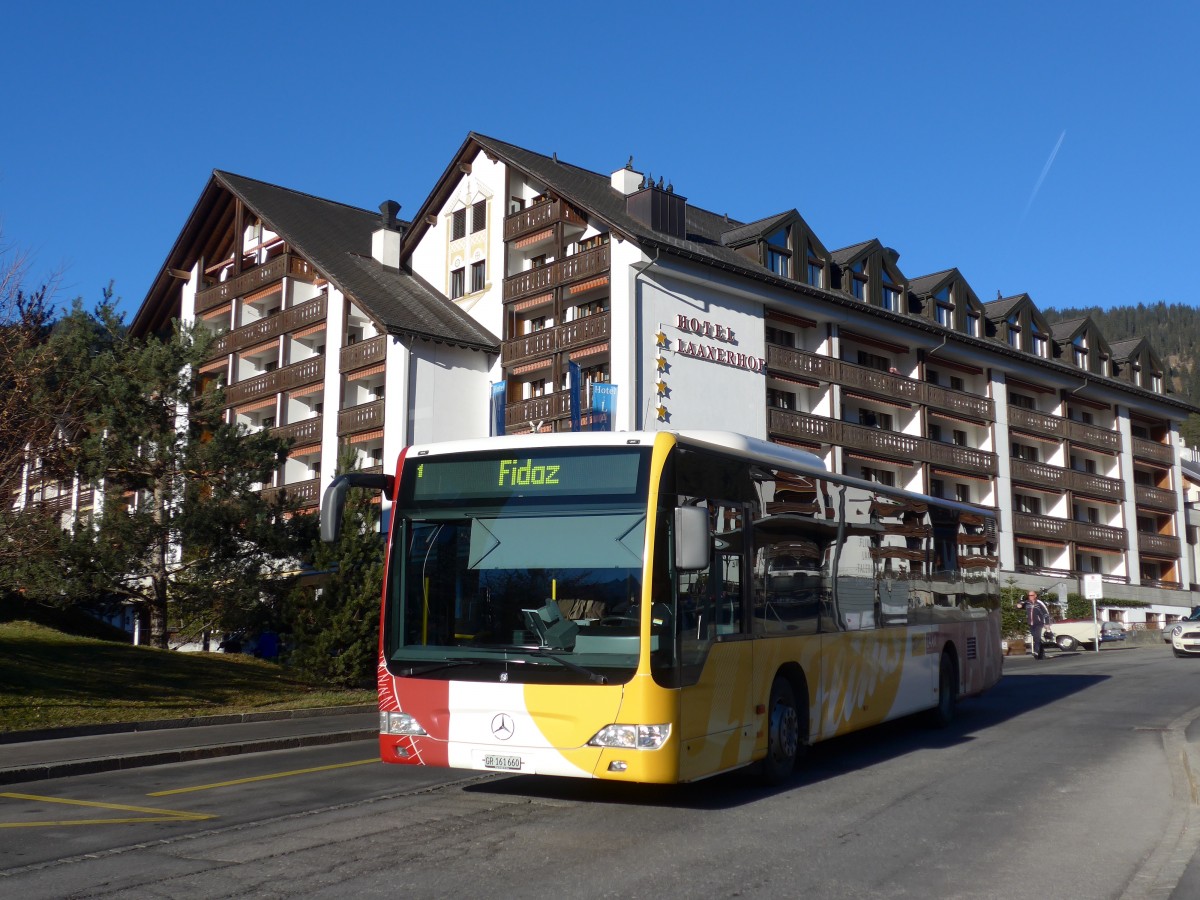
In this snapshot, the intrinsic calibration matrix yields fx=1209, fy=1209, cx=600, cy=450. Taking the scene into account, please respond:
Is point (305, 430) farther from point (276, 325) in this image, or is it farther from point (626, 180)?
point (626, 180)

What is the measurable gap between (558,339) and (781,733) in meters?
30.8

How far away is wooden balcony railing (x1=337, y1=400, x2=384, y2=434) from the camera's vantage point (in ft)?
139

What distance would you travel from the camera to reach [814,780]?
1126cm

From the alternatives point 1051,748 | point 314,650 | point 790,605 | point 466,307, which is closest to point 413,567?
point 790,605

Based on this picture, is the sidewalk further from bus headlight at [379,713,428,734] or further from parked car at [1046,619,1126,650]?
parked car at [1046,619,1126,650]

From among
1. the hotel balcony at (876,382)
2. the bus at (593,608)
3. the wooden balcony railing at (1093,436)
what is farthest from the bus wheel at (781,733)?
the wooden balcony railing at (1093,436)

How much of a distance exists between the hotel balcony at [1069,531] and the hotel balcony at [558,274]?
25022 mm

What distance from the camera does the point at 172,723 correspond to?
55.3 ft

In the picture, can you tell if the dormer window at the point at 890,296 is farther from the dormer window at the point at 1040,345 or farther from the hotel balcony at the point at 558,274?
the hotel balcony at the point at 558,274

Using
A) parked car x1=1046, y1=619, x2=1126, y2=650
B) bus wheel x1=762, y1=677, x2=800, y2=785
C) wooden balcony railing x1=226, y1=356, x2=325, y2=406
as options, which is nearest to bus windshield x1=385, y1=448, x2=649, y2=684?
bus wheel x1=762, y1=677, x2=800, y2=785

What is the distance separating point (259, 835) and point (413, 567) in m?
2.40

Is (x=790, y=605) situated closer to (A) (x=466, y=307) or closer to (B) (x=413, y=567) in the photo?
(B) (x=413, y=567)

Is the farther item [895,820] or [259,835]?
[895,820]

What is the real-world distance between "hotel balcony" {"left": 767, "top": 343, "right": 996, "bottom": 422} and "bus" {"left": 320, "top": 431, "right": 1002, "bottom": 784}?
33.1m
